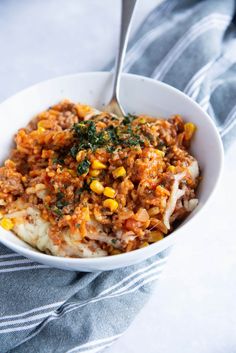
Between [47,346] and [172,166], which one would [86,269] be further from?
[172,166]

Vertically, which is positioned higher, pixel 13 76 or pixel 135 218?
pixel 135 218

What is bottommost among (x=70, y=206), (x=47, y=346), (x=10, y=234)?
(x=47, y=346)

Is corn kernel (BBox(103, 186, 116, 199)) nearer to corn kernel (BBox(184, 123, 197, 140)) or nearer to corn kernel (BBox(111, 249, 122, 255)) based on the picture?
corn kernel (BBox(111, 249, 122, 255))

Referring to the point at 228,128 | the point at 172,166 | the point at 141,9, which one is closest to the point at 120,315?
the point at 172,166

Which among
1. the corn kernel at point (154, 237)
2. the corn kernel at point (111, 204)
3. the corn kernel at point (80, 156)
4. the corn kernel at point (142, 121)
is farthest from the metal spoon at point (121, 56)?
the corn kernel at point (154, 237)

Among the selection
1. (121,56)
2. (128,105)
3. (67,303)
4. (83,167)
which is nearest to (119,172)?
(83,167)

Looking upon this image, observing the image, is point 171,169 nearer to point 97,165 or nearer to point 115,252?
point 97,165

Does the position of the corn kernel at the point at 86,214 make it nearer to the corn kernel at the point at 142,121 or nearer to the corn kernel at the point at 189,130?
the corn kernel at the point at 142,121
